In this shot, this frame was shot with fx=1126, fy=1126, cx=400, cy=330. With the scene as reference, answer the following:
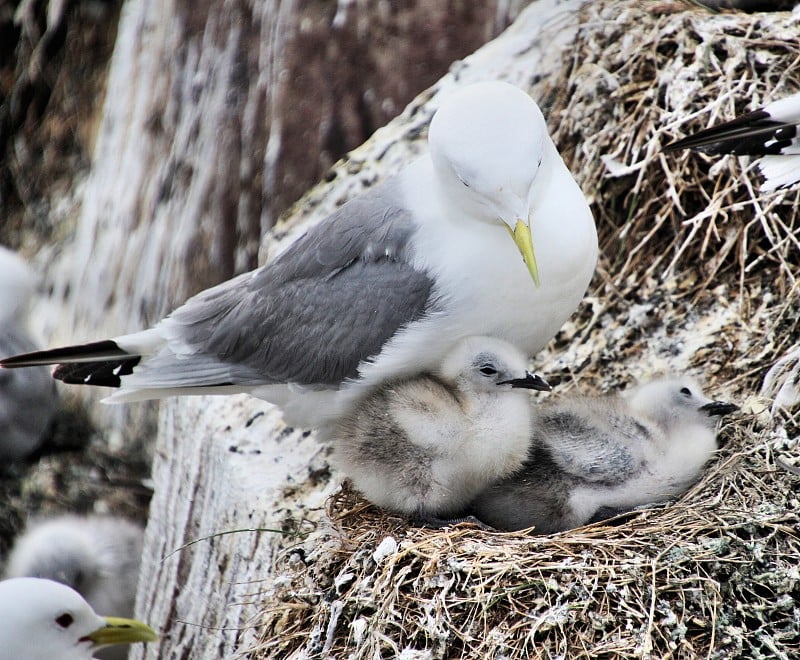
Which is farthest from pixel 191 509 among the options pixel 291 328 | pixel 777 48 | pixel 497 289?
pixel 777 48

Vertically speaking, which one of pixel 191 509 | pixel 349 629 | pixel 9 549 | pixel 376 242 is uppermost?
pixel 376 242

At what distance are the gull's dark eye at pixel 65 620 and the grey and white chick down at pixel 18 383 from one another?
2506mm

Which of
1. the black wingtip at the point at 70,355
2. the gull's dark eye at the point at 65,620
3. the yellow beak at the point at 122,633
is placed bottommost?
the yellow beak at the point at 122,633

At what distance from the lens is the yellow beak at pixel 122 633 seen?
11.7ft

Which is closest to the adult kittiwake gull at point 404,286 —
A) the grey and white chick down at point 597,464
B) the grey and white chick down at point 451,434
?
the grey and white chick down at point 451,434

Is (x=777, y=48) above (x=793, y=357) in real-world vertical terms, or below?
above

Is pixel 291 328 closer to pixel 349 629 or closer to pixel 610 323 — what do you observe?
pixel 349 629

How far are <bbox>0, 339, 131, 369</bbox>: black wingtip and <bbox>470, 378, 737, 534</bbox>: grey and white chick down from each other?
125 cm

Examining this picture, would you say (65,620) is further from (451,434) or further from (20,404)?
(20,404)

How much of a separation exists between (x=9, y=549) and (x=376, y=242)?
3.48 m

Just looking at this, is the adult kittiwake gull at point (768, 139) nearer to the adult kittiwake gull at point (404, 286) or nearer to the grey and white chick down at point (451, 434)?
the adult kittiwake gull at point (404, 286)

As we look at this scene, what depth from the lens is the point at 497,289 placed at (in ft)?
9.92

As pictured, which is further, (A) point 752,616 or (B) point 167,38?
(B) point 167,38

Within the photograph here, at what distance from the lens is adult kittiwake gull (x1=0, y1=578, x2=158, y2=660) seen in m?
3.39
